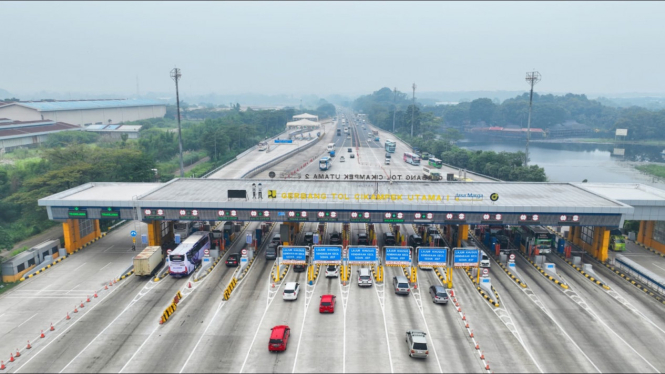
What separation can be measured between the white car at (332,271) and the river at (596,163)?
308ft

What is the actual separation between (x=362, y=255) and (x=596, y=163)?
146 m

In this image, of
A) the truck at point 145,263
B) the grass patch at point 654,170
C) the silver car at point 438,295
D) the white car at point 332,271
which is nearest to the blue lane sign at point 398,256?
the silver car at point 438,295

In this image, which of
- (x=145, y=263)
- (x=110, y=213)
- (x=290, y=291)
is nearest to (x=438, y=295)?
(x=290, y=291)

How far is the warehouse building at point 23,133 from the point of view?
12544 centimetres

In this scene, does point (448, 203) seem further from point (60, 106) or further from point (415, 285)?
point (60, 106)

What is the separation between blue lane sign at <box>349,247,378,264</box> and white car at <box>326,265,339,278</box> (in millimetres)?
1912

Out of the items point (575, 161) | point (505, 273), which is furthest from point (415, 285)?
point (575, 161)

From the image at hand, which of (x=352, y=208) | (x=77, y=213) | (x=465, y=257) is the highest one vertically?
(x=352, y=208)

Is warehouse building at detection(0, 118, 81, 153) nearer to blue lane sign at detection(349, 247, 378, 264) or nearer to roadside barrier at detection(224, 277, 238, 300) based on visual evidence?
roadside barrier at detection(224, 277, 238, 300)

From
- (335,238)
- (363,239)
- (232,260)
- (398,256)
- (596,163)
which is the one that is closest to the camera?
(398,256)

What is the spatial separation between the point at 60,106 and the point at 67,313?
178326mm

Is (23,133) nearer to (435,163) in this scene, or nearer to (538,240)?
(435,163)

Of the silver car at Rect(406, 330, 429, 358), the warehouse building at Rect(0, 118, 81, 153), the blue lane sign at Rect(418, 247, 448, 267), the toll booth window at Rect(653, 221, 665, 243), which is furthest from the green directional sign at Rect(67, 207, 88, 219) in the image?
the warehouse building at Rect(0, 118, 81, 153)

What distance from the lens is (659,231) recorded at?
172 feet
